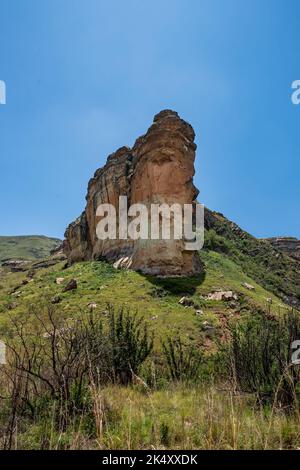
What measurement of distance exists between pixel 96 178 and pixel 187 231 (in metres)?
15.1

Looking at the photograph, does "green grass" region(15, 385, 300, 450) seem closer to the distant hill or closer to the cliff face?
the cliff face

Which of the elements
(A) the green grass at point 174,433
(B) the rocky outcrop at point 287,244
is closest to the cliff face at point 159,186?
(A) the green grass at point 174,433

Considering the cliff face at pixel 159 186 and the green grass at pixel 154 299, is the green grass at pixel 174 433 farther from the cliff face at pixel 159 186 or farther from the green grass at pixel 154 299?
the cliff face at pixel 159 186

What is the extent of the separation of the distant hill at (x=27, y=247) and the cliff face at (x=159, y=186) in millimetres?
95039

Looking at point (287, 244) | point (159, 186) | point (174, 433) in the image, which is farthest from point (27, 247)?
point (174, 433)

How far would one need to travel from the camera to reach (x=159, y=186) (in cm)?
2903

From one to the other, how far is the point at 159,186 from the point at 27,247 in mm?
120298

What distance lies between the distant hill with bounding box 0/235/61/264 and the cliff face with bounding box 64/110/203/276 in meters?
95.0

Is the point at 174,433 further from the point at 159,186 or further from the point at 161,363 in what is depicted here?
the point at 159,186

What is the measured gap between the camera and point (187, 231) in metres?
28.4
